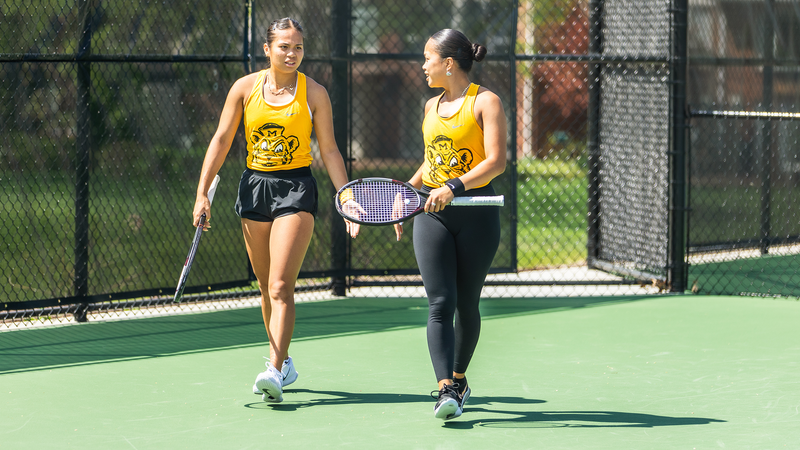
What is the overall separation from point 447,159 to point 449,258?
18.3 inches

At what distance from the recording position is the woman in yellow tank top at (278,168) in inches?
178

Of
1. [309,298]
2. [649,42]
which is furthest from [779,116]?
[309,298]

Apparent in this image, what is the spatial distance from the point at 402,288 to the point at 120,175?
2745 millimetres

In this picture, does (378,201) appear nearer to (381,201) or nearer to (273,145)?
(381,201)

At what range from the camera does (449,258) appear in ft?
13.7

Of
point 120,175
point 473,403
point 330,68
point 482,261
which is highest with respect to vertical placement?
point 330,68

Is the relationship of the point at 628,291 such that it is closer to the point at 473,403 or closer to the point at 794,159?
the point at 794,159

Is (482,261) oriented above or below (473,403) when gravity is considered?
above

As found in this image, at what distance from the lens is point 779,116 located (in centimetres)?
786

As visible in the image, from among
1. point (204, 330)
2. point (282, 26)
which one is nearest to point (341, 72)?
point (204, 330)

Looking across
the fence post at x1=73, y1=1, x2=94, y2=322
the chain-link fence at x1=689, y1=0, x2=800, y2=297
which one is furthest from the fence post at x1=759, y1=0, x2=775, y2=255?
the fence post at x1=73, y1=1, x2=94, y2=322

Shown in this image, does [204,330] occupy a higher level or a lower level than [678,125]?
lower

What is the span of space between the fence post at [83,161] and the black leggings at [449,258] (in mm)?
3424

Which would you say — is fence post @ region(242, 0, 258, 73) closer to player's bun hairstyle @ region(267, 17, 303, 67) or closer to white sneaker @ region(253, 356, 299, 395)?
player's bun hairstyle @ region(267, 17, 303, 67)
